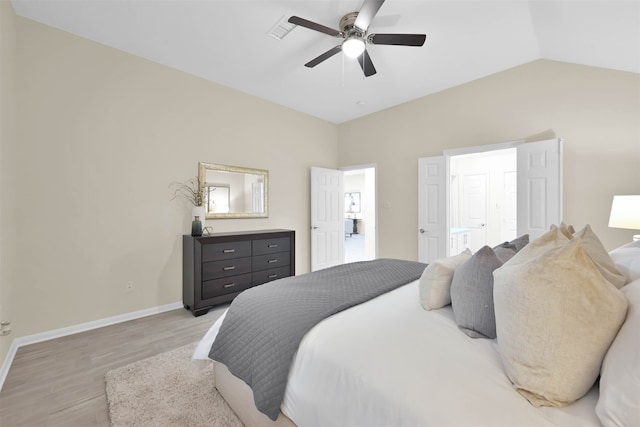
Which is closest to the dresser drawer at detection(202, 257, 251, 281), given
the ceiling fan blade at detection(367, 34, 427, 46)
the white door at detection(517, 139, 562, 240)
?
the ceiling fan blade at detection(367, 34, 427, 46)

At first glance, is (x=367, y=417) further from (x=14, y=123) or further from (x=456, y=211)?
(x=456, y=211)

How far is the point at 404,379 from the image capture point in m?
0.90

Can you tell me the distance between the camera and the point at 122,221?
3088mm

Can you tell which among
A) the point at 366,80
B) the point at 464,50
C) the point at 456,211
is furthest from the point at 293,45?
the point at 456,211

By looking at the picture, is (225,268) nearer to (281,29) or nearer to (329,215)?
(329,215)

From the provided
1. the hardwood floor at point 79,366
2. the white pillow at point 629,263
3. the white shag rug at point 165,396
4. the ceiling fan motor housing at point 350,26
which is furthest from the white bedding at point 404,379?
the ceiling fan motor housing at point 350,26

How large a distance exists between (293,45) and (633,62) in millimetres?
3327

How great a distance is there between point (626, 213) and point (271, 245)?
3686 millimetres

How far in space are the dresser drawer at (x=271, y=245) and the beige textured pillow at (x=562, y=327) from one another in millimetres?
3179

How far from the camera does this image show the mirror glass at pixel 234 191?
12.4 feet

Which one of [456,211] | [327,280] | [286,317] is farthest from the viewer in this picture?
[456,211]

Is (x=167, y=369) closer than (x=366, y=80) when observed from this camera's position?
Yes

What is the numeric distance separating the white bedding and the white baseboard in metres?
2.45

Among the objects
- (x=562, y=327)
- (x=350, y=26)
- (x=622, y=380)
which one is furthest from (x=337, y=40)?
(x=622, y=380)
